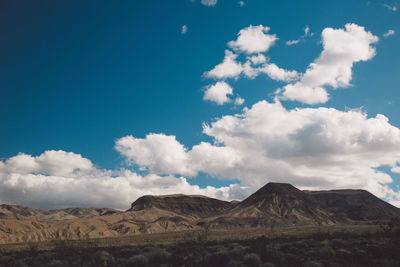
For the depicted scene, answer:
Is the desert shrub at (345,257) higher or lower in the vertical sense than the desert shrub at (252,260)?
lower

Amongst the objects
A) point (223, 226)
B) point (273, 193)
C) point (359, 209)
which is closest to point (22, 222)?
point (223, 226)

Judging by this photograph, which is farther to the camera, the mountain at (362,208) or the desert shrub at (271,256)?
the mountain at (362,208)

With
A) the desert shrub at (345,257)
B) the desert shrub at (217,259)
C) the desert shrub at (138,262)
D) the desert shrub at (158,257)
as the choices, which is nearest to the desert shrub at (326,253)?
the desert shrub at (345,257)

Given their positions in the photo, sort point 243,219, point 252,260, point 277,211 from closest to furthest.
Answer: point 252,260, point 243,219, point 277,211

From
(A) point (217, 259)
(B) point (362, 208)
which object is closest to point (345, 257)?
(A) point (217, 259)

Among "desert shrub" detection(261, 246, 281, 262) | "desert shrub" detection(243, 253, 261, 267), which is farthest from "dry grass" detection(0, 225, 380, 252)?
"desert shrub" detection(243, 253, 261, 267)

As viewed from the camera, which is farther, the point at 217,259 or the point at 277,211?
the point at 277,211

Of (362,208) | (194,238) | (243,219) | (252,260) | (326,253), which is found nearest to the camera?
(252,260)

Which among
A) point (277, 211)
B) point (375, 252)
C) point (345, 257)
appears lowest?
point (345, 257)

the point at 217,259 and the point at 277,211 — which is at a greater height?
the point at 277,211

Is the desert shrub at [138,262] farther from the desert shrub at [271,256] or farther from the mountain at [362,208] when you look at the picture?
the mountain at [362,208]

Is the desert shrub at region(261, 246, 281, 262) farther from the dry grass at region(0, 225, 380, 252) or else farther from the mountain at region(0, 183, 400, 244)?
the mountain at region(0, 183, 400, 244)

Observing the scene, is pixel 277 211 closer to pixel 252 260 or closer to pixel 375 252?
pixel 375 252

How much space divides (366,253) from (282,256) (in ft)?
15.7
